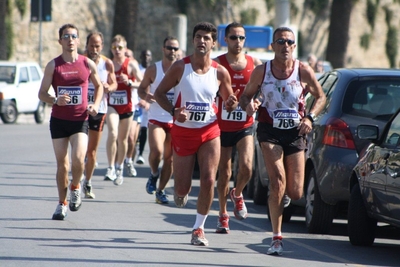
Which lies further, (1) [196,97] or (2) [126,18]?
(2) [126,18]

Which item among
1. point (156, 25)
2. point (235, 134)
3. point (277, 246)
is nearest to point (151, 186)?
point (235, 134)

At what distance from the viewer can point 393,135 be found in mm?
8977

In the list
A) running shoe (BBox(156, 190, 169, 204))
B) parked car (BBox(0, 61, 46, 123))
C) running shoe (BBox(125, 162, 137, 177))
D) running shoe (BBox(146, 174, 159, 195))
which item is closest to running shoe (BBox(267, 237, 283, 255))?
running shoe (BBox(156, 190, 169, 204))

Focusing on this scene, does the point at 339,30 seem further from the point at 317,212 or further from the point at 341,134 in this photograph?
the point at 341,134

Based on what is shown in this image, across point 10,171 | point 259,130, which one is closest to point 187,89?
point 259,130

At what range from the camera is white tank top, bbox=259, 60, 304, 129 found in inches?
348

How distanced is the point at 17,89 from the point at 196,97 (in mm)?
20842

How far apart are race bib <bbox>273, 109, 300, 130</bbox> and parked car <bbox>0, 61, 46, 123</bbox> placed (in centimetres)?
2048

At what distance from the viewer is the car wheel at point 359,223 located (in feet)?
30.2

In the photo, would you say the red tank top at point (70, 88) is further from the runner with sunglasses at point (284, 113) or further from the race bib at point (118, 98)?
the race bib at point (118, 98)

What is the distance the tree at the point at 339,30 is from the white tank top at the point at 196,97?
22091 mm

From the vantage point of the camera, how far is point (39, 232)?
9.47 m

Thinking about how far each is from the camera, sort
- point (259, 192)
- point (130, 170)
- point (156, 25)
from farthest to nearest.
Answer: point (156, 25), point (130, 170), point (259, 192)

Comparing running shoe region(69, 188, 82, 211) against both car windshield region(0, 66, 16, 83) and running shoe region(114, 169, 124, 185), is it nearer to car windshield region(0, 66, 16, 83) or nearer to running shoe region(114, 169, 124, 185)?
running shoe region(114, 169, 124, 185)
